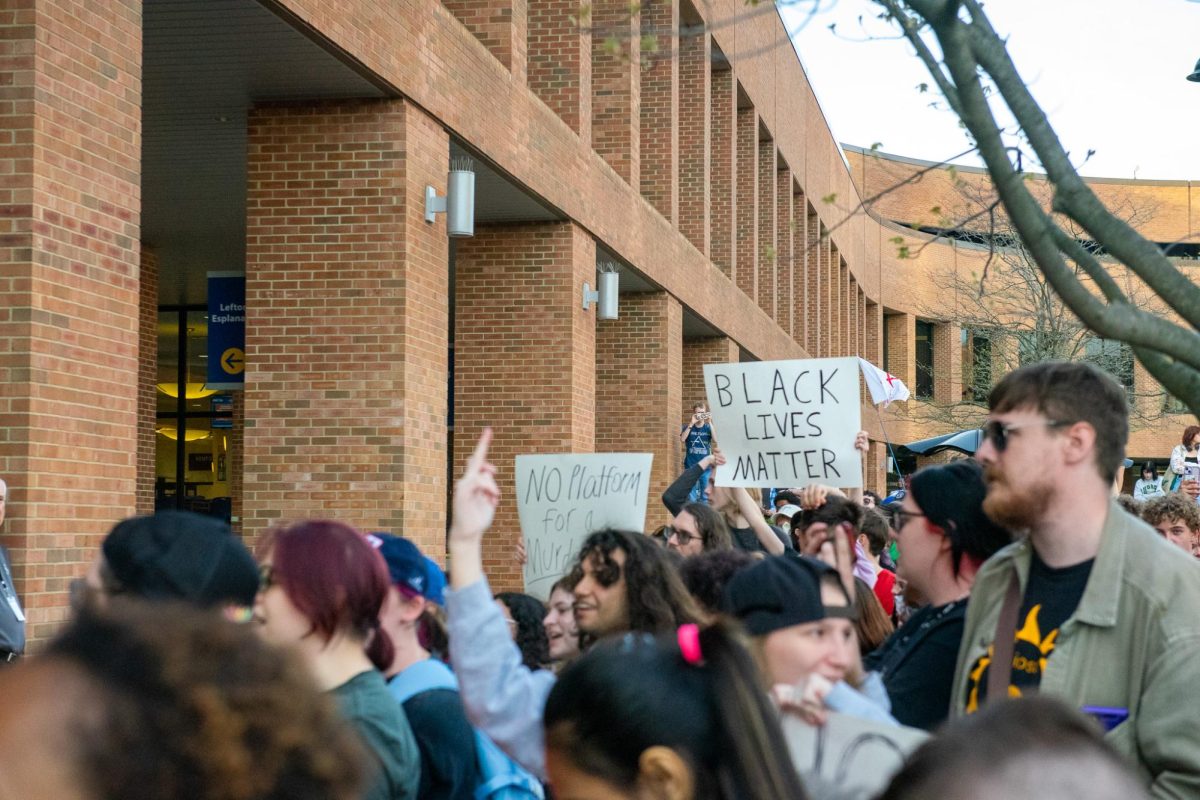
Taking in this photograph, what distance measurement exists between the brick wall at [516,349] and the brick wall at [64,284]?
26.7 ft

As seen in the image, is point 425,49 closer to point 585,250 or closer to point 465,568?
point 585,250

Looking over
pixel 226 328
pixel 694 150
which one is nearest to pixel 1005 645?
pixel 226 328

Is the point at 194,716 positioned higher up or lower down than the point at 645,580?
A: higher up

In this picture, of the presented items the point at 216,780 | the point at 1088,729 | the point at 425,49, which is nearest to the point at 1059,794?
the point at 1088,729

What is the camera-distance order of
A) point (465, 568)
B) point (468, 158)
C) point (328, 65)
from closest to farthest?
point (465, 568)
point (328, 65)
point (468, 158)

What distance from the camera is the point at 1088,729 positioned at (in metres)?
1.39

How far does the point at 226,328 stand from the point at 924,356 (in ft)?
150

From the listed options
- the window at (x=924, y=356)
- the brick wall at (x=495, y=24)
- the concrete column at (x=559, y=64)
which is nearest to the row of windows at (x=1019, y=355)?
the window at (x=924, y=356)

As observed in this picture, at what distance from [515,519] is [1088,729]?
47.8 feet

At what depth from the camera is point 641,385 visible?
20.5 metres

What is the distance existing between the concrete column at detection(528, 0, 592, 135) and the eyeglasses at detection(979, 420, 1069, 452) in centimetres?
1316

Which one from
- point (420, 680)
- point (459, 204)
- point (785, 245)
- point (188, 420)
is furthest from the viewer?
point (785, 245)

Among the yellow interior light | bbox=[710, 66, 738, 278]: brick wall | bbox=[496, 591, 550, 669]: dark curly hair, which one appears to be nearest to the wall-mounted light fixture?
bbox=[710, 66, 738, 278]: brick wall

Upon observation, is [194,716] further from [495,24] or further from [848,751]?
[495,24]
